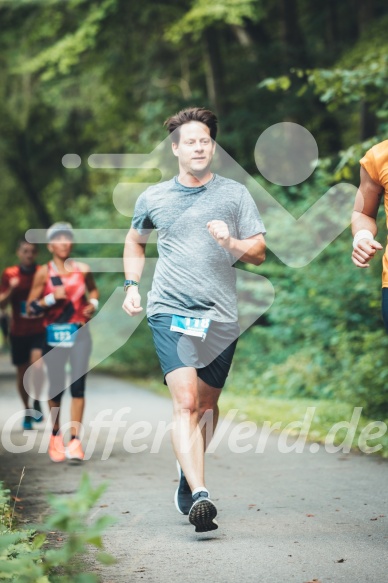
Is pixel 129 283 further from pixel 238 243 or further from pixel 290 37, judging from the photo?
pixel 290 37

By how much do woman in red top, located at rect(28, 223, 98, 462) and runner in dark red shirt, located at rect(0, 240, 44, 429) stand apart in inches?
71.1

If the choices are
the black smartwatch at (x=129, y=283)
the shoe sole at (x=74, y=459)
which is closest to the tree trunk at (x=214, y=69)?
the shoe sole at (x=74, y=459)

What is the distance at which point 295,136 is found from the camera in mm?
18281

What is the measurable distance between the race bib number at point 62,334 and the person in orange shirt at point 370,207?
13.6 feet

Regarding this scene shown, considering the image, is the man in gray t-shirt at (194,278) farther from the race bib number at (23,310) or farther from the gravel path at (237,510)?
the race bib number at (23,310)

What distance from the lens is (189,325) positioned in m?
5.73

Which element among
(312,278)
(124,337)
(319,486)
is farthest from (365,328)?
(124,337)

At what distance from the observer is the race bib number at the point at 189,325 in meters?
5.73

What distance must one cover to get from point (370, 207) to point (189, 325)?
4.01ft

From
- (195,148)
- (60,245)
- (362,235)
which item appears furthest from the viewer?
(60,245)

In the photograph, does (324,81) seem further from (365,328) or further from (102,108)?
(102,108)
